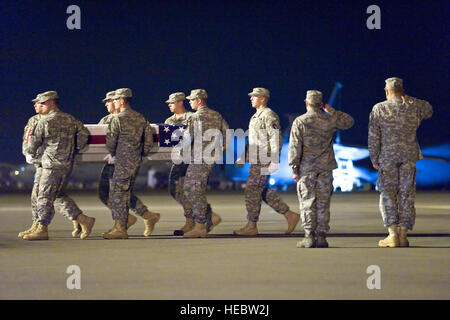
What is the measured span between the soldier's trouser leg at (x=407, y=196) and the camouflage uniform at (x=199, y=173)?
9.62ft

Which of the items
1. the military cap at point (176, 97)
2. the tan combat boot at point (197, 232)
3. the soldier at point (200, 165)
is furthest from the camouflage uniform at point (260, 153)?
the military cap at point (176, 97)

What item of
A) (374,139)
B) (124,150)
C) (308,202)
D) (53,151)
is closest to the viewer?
(308,202)

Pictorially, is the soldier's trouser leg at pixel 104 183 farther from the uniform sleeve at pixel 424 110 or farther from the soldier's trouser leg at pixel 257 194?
the uniform sleeve at pixel 424 110

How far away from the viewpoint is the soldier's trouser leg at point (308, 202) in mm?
10539

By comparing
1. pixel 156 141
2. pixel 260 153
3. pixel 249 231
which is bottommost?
pixel 249 231

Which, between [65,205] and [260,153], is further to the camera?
[260,153]

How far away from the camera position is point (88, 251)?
1021cm

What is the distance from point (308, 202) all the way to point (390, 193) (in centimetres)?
102

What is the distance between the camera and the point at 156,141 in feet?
45.2

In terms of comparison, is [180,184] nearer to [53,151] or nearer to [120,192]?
[120,192]

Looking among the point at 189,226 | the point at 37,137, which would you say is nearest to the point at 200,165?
the point at 189,226

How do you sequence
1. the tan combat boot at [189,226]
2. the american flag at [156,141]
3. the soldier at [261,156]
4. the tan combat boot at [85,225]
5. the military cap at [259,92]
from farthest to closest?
the american flag at [156,141]
the tan combat boot at [189,226]
the military cap at [259,92]
the soldier at [261,156]
the tan combat boot at [85,225]
